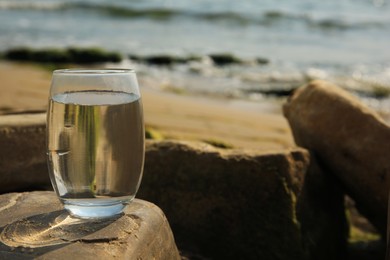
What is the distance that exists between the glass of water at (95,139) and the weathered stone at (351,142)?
73.4 inches

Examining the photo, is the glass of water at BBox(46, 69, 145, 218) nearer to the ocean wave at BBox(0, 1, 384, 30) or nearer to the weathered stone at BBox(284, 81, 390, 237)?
the weathered stone at BBox(284, 81, 390, 237)

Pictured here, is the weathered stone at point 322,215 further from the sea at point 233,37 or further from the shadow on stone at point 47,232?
the sea at point 233,37

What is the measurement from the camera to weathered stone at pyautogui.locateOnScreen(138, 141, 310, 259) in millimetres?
3371

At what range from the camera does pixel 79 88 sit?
189cm

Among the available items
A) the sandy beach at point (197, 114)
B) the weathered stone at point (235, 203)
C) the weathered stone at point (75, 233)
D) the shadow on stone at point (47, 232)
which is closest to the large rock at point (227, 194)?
the weathered stone at point (235, 203)

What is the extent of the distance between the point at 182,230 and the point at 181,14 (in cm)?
2095

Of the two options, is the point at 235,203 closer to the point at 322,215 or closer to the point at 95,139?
the point at 322,215

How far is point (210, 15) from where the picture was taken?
23.5m

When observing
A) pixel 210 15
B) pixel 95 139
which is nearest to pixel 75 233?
pixel 95 139

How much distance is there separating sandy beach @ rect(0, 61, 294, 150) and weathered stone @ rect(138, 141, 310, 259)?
2.09m

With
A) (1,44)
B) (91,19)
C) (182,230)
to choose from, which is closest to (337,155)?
(182,230)

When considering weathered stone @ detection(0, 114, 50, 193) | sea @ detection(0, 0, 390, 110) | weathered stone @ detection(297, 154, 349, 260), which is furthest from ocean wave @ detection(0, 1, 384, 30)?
weathered stone @ detection(0, 114, 50, 193)

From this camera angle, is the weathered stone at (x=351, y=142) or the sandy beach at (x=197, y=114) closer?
the weathered stone at (x=351, y=142)

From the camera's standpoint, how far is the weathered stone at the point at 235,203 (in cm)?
337
